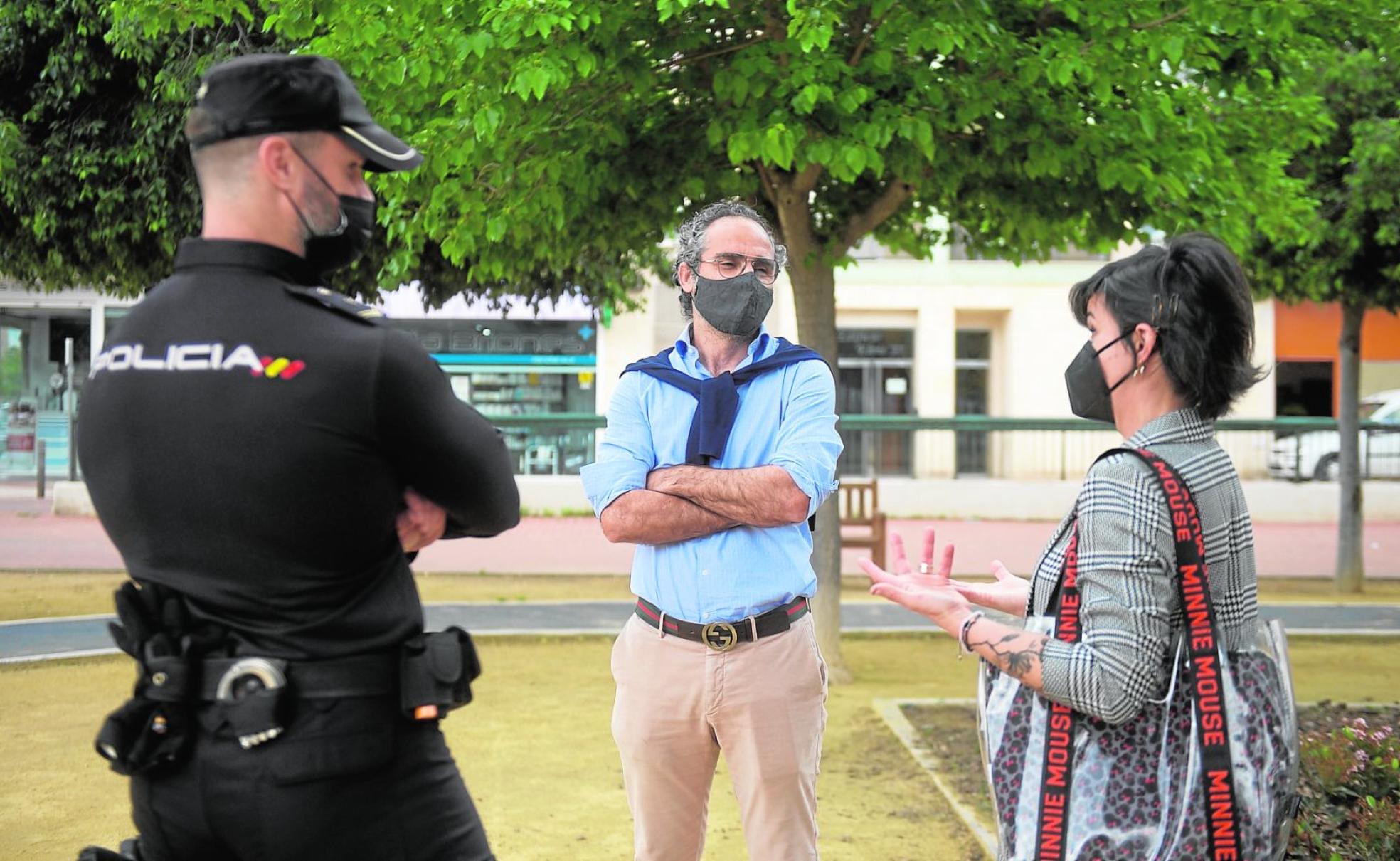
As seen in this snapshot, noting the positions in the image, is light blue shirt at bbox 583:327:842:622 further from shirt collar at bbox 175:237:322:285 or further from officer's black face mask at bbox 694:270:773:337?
shirt collar at bbox 175:237:322:285

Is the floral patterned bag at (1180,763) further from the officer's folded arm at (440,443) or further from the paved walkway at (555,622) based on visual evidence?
the paved walkway at (555,622)

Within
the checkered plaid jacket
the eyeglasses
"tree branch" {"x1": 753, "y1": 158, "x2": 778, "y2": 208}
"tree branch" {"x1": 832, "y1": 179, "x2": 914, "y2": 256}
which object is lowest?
the checkered plaid jacket

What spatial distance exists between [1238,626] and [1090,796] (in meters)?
0.38

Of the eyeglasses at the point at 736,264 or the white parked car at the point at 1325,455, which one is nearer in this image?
the eyeglasses at the point at 736,264

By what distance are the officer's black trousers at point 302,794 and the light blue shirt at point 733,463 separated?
1322 millimetres

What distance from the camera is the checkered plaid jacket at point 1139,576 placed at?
211 cm

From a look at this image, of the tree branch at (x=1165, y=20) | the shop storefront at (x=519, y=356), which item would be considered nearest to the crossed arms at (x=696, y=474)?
the tree branch at (x=1165, y=20)

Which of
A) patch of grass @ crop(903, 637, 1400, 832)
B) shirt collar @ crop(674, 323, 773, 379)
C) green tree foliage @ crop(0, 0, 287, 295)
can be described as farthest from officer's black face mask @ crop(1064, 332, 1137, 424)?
green tree foliage @ crop(0, 0, 287, 295)

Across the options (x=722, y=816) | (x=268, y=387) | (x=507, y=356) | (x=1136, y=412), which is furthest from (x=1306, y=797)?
(x=507, y=356)

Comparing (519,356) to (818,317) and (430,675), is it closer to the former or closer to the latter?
(818,317)

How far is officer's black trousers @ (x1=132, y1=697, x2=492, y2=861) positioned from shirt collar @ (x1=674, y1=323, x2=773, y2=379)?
1.66m

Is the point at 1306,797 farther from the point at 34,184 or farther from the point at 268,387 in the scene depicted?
the point at 34,184

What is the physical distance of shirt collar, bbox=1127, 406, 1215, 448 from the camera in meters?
2.29

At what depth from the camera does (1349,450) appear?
499 inches
